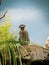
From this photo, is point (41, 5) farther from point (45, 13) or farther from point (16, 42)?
point (16, 42)

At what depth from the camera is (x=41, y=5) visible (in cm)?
303

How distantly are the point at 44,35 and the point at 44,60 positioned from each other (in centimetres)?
156

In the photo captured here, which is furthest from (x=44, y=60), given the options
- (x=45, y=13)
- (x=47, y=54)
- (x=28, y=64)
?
(x=45, y=13)

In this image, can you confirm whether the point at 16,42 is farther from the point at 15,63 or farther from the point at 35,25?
the point at 35,25

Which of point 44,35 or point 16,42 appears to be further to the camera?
point 44,35

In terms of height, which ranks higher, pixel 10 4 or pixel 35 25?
pixel 10 4

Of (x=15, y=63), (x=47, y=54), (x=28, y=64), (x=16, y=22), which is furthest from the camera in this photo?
(x=16, y=22)

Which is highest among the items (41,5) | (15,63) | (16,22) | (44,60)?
(41,5)

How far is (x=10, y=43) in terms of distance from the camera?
1.83ft

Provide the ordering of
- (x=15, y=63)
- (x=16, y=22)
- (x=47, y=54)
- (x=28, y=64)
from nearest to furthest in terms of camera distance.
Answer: (x=15, y=63)
(x=28, y=64)
(x=47, y=54)
(x=16, y=22)

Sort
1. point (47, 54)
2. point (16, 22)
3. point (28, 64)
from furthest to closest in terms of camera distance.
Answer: point (16, 22), point (47, 54), point (28, 64)

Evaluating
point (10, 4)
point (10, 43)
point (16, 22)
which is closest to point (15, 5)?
point (10, 4)

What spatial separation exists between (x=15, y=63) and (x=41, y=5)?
8.38 ft

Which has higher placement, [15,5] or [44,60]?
[15,5]
